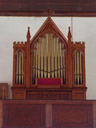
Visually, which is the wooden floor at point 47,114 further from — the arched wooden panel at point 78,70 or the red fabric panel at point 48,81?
the arched wooden panel at point 78,70

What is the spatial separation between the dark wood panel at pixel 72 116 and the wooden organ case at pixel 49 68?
4.05 ft

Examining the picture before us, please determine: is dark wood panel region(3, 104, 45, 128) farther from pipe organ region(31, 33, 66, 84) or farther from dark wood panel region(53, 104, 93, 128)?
pipe organ region(31, 33, 66, 84)

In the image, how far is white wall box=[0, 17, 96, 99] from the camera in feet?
35.7

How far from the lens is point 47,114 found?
8.09 meters

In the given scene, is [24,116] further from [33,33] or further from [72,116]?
A: [33,33]

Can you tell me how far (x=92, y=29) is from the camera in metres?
11.1

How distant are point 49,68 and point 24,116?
2.10m
